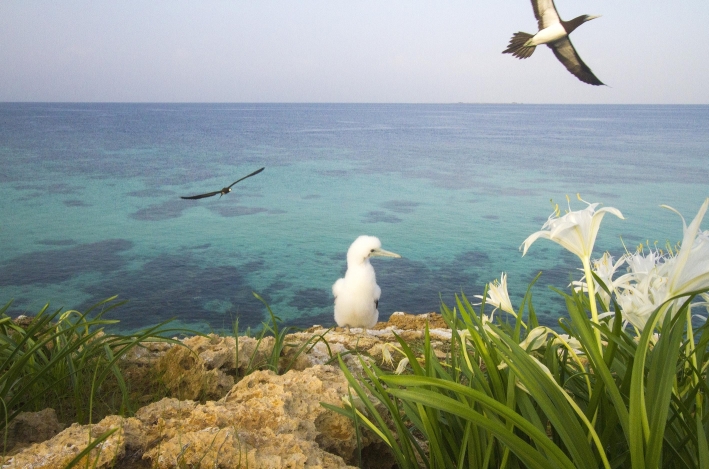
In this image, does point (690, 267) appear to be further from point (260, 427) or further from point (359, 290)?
point (359, 290)

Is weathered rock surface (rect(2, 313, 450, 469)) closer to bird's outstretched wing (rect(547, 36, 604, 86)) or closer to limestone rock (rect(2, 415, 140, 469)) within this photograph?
limestone rock (rect(2, 415, 140, 469))

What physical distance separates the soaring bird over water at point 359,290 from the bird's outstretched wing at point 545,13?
3.17 meters

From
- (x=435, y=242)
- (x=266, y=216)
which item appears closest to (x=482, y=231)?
(x=435, y=242)

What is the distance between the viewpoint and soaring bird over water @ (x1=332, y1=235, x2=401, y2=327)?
5.58m

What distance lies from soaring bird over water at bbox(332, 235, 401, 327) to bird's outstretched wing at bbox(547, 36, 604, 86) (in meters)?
2.77

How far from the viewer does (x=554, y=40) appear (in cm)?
573

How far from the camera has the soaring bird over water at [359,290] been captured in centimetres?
558

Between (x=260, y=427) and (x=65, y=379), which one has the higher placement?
(x=260, y=427)

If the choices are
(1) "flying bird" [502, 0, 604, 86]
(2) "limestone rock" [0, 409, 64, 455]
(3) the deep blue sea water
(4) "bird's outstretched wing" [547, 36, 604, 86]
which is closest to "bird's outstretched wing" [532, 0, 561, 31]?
(1) "flying bird" [502, 0, 604, 86]

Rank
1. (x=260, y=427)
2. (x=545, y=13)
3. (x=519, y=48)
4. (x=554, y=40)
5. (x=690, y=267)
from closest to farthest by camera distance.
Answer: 1. (x=690, y=267)
2. (x=260, y=427)
3. (x=519, y=48)
4. (x=554, y=40)
5. (x=545, y=13)

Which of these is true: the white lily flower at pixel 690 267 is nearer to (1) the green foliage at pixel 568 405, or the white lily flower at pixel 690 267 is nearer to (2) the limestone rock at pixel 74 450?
(1) the green foliage at pixel 568 405

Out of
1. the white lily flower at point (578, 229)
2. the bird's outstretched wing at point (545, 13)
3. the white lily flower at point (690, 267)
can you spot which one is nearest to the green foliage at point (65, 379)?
the white lily flower at point (578, 229)

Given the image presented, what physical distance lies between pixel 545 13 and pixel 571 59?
23.7 inches

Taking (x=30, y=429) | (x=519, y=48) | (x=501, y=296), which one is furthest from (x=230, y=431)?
(x=519, y=48)
